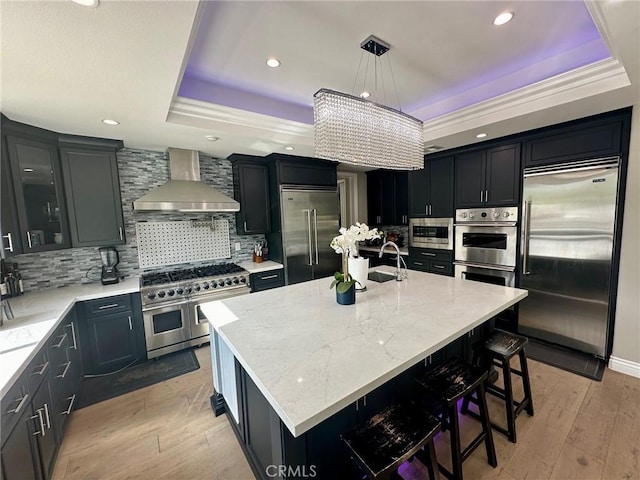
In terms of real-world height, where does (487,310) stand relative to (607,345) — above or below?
above

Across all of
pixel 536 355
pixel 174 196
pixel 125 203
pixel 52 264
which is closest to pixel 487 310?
pixel 536 355

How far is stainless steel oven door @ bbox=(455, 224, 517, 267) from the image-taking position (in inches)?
124

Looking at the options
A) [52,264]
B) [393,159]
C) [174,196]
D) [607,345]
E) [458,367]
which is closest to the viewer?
[458,367]

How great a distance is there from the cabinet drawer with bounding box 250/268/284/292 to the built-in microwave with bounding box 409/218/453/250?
6.96 feet

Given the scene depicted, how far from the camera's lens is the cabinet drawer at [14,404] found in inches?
45.6

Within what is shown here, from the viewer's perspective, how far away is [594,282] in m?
2.61

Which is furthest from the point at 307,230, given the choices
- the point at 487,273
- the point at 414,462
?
the point at 414,462

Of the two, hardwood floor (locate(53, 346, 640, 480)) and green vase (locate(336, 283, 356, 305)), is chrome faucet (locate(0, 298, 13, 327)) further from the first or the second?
green vase (locate(336, 283, 356, 305))

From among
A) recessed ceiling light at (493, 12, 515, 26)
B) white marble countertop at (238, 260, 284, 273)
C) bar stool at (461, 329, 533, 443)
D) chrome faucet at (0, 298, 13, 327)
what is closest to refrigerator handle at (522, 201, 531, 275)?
bar stool at (461, 329, 533, 443)

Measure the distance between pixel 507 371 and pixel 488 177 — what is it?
2.41 metres

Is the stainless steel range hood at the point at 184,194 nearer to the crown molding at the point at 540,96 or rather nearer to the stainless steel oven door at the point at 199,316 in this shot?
the stainless steel oven door at the point at 199,316

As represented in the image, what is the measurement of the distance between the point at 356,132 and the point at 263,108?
1.48m

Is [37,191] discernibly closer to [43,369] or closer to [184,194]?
[184,194]

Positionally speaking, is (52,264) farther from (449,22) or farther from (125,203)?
(449,22)
